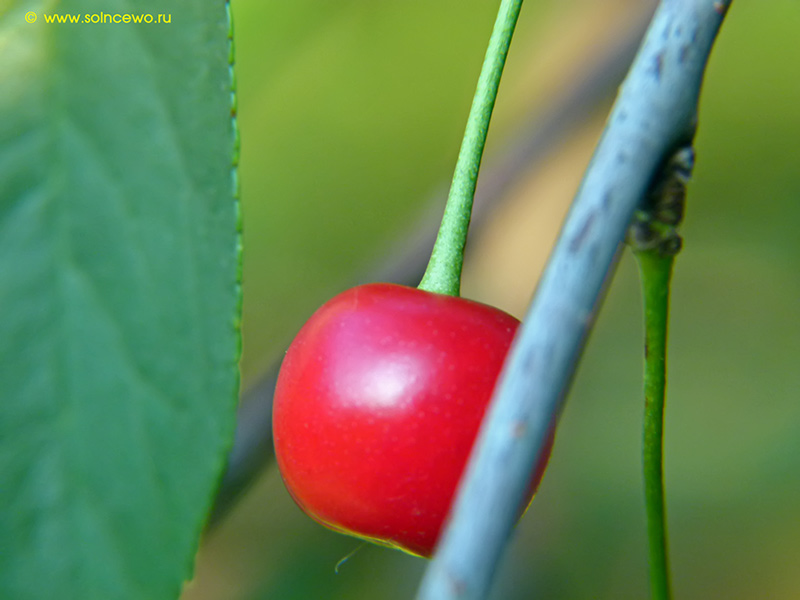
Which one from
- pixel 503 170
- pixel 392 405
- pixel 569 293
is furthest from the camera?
pixel 503 170

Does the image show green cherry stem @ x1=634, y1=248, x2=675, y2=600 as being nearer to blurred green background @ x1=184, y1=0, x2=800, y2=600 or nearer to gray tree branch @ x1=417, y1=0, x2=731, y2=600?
gray tree branch @ x1=417, y1=0, x2=731, y2=600

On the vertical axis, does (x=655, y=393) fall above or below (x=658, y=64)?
below

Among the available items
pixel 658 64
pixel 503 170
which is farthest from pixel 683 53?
pixel 503 170

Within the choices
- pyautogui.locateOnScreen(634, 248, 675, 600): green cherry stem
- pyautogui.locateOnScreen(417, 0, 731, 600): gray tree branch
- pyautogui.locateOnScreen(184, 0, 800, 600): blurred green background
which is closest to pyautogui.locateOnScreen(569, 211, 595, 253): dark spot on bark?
pyautogui.locateOnScreen(417, 0, 731, 600): gray tree branch

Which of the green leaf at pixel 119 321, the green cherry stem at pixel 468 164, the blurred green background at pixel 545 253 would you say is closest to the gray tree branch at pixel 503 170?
the blurred green background at pixel 545 253

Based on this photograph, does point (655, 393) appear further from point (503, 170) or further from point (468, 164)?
point (503, 170)

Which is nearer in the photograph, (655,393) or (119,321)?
(119,321)

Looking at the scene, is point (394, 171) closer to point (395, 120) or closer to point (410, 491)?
point (395, 120)
